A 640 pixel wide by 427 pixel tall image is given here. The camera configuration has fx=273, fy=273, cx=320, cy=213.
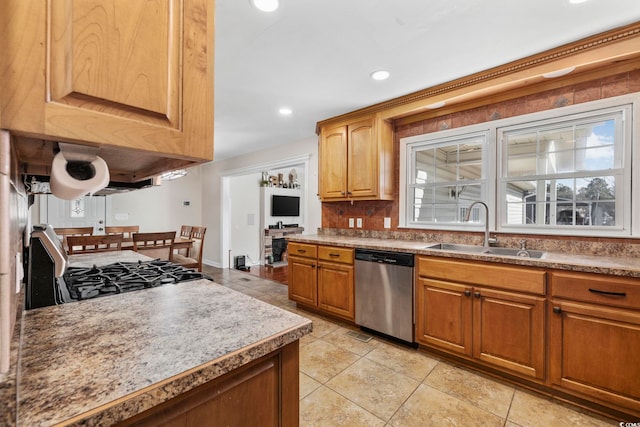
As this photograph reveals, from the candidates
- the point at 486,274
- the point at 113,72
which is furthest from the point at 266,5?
the point at 486,274

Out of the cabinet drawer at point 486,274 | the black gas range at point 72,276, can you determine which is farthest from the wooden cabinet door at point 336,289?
the black gas range at point 72,276

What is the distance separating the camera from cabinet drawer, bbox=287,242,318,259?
312cm

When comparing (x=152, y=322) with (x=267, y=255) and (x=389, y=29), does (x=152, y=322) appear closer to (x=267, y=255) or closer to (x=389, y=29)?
(x=389, y=29)

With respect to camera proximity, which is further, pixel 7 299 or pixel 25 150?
pixel 25 150

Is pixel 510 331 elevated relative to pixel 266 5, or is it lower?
lower

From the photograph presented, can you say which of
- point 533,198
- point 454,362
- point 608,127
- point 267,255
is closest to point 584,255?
point 533,198

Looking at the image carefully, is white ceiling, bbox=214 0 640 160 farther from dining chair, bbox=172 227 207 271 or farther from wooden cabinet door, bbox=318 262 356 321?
dining chair, bbox=172 227 207 271

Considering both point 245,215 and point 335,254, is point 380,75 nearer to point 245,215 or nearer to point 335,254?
point 335,254

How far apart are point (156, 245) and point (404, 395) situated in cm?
325

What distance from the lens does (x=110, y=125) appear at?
22.9 inches

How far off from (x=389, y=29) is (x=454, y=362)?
8.21 ft

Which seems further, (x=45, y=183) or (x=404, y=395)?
(x=404, y=395)

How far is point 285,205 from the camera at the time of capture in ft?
22.1

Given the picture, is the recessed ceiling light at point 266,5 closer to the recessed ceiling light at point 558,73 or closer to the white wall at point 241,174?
the recessed ceiling light at point 558,73
